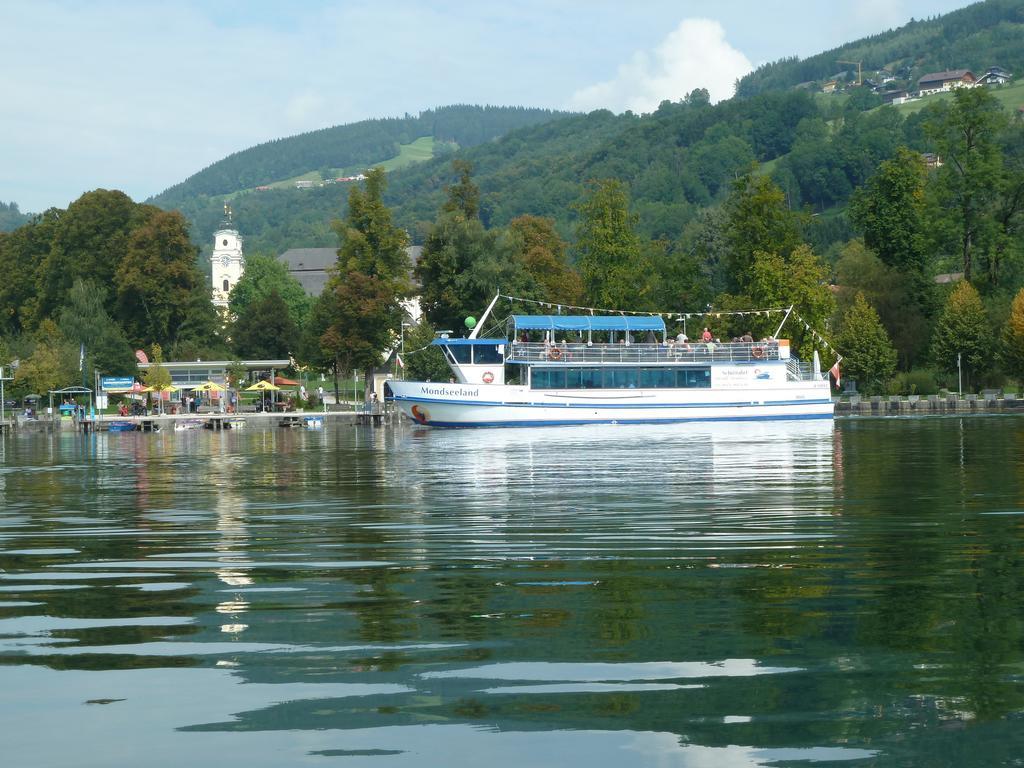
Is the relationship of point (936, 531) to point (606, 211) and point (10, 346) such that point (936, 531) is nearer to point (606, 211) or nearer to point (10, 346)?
point (606, 211)

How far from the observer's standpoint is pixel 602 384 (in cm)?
5925

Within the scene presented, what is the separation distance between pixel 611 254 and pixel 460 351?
21300 millimetres

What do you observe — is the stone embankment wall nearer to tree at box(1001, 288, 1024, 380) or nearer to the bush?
tree at box(1001, 288, 1024, 380)

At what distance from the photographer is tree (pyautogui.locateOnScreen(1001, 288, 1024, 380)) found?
68.8 m

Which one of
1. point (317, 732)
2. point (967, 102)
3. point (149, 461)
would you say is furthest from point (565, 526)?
point (967, 102)

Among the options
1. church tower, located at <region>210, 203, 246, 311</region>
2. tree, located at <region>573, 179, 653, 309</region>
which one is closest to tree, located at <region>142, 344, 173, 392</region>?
tree, located at <region>573, 179, 653, 309</region>

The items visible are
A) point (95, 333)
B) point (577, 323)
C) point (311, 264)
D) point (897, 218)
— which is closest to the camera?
point (577, 323)

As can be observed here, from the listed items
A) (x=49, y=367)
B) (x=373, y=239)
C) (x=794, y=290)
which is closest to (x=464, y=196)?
(x=373, y=239)

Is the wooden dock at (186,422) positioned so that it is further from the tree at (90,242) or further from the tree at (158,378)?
the tree at (90,242)

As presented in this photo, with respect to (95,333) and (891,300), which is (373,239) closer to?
(95,333)

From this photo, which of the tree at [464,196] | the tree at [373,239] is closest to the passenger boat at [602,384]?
the tree at [373,239]

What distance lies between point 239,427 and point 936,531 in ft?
213

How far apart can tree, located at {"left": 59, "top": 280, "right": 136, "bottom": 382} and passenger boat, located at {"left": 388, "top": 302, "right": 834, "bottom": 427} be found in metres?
40.0

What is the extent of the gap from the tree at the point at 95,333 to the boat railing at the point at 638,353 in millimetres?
43394
